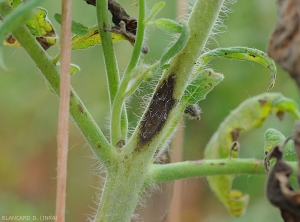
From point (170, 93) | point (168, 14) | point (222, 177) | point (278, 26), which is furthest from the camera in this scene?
point (168, 14)

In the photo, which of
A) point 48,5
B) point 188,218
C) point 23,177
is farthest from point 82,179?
point 48,5

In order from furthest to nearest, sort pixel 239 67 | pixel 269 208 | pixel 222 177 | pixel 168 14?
pixel 168 14, pixel 239 67, pixel 269 208, pixel 222 177

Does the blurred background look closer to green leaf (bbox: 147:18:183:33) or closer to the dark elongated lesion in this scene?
the dark elongated lesion

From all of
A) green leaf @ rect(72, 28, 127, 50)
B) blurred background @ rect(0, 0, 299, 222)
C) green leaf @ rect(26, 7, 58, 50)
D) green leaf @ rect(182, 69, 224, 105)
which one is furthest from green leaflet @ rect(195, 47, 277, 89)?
blurred background @ rect(0, 0, 299, 222)

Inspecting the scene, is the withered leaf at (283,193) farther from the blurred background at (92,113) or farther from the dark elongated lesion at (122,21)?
the blurred background at (92,113)

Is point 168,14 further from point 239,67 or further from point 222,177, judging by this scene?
point 222,177
